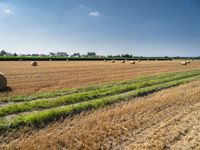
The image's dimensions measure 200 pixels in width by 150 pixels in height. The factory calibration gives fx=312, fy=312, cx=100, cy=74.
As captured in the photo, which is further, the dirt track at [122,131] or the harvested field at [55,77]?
the harvested field at [55,77]

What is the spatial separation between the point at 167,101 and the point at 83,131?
599cm

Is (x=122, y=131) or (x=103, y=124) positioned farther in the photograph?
(x=103, y=124)

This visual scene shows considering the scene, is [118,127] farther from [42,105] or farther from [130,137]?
[42,105]

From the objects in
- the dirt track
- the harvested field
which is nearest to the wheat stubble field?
the dirt track

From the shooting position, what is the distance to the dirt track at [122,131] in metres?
8.04

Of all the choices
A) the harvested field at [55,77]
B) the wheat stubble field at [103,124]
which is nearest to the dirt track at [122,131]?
the wheat stubble field at [103,124]

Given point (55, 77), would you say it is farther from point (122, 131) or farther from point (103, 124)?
point (122, 131)

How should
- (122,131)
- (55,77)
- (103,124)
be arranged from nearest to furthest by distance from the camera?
(122,131) → (103,124) → (55,77)

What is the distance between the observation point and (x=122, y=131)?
9.20m

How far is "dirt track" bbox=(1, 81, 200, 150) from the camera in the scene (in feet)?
26.4

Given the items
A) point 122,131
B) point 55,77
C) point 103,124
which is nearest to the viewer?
point 122,131

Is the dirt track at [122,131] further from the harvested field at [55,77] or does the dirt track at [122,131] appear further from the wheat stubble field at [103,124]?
the harvested field at [55,77]

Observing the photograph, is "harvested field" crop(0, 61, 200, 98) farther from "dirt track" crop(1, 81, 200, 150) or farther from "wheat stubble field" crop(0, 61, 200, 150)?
"dirt track" crop(1, 81, 200, 150)

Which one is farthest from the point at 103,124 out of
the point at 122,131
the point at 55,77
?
the point at 55,77
